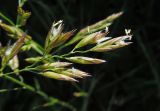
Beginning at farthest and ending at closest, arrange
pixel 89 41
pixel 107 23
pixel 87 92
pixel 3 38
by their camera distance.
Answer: pixel 87 92
pixel 3 38
pixel 107 23
pixel 89 41

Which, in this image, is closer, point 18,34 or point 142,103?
point 18,34

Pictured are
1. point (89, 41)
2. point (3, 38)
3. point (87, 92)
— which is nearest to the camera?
point (89, 41)

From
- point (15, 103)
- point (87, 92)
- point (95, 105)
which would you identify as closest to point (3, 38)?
point (15, 103)

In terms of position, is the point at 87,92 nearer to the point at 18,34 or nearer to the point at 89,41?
the point at 18,34

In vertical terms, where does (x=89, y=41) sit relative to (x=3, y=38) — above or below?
below

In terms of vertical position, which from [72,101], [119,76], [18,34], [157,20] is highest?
[157,20]

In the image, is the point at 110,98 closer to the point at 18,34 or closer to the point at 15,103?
the point at 15,103
